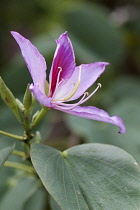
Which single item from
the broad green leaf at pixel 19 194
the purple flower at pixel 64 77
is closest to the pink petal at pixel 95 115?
the purple flower at pixel 64 77

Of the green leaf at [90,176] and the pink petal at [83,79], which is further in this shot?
the pink petal at [83,79]

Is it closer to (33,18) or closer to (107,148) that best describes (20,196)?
(107,148)

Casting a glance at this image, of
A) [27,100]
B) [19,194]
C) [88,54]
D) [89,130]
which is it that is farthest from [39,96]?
[88,54]

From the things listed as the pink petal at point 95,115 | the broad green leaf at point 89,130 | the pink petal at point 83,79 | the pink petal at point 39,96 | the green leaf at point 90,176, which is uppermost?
the pink petal at point 39,96

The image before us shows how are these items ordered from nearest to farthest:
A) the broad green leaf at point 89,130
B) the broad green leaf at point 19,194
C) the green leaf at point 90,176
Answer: the green leaf at point 90,176 < the broad green leaf at point 19,194 < the broad green leaf at point 89,130

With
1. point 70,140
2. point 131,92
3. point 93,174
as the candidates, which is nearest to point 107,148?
point 93,174

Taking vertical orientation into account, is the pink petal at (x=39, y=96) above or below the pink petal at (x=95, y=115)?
above

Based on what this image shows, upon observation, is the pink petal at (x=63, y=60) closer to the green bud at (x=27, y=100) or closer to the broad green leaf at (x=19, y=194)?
the green bud at (x=27, y=100)

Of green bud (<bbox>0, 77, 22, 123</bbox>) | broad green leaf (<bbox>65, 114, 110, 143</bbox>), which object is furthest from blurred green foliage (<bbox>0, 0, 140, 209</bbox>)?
green bud (<bbox>0, 77, 22, 123</bbox>)
